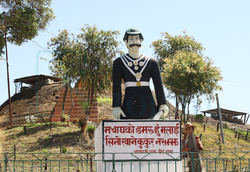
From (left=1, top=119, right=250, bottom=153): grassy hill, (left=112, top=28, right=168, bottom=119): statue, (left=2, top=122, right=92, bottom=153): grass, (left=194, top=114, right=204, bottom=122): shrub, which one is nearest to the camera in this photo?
(left=112, top=28, right=168, bottom=119): statue

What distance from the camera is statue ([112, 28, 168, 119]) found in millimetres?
7797

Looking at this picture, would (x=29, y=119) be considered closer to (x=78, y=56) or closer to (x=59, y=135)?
(x=59, y=135)

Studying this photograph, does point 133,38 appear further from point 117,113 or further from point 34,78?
point 34,78

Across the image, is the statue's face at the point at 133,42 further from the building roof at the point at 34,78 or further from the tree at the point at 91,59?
the building roof at the point at 34,78

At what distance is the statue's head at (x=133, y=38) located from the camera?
26.5 ft

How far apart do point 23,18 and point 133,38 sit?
1732 cm

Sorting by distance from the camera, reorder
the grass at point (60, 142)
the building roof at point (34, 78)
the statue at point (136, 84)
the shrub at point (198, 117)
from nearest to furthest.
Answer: the statue at point (136, 84) → the grass at point (60, 142) → the shrub at point (198, 117) → the building roof at point (34, 78)

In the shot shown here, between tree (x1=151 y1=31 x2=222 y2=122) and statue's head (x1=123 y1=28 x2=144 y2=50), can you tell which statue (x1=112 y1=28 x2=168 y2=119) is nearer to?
statue's head (x1=123 y1=28 x2=144 y2=50)

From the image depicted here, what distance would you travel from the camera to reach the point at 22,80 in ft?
105

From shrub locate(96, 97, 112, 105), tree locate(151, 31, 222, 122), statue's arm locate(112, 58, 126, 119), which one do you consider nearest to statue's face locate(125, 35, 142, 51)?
statue's arm locate(112, 58, 126, 119)

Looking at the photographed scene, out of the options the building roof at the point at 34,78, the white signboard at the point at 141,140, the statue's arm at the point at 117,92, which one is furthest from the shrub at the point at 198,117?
the white signboard at the point at 141,140

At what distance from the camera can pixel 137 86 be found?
312 inches

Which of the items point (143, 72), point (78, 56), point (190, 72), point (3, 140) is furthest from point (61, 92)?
point (143, 72)

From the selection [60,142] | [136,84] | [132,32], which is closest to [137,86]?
[136,84]
